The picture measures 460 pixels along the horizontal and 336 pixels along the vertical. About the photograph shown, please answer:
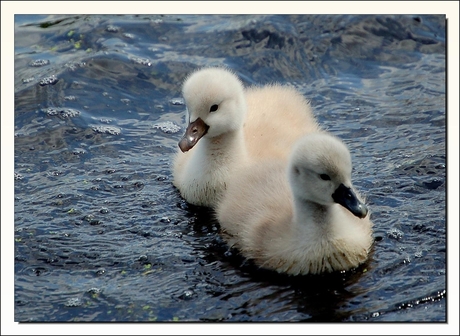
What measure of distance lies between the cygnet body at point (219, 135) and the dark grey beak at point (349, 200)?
1217mm

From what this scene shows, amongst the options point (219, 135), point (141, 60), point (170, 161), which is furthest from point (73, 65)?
point (219, 135)

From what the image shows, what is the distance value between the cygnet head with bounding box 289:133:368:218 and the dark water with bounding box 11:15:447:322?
0.56 meters

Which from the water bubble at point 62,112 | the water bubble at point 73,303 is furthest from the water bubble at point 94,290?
the water bubble at point 62,112

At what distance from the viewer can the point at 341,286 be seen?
529 cm

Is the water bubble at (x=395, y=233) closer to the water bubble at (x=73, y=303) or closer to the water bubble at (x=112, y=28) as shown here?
the water bubble at (x=73, y=303)

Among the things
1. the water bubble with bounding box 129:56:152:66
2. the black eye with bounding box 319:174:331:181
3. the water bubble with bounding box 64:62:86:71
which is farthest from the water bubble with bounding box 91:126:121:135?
the black eye with bounding box 319:174:331:181

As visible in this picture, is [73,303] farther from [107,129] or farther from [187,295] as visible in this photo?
[107,129]

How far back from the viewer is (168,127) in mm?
7652

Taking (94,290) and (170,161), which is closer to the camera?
(94,290)

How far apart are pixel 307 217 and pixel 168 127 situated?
105 inches

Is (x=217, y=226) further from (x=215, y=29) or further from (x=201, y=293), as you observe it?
(x=215, y=29)

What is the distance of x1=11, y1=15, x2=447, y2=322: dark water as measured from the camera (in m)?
5.18

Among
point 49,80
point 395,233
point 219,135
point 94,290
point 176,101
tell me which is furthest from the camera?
point 49,80

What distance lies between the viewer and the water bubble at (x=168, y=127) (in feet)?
25.0
